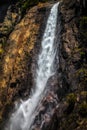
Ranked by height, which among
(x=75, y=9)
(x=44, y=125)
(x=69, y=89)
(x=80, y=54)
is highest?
(x=75, y=9)

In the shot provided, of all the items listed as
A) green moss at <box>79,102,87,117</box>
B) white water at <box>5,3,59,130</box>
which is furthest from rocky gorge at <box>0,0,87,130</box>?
white water at <box>5,3,59,130</box>

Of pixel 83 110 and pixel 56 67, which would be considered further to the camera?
pixel 56 67

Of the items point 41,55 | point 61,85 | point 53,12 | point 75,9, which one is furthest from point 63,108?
point 53,12

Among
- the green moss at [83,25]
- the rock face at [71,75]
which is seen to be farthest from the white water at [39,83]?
the green moss at [83,25]

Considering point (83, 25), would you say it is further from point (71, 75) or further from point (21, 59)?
point (21, 59)

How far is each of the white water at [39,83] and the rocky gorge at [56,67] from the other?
0.61 metres

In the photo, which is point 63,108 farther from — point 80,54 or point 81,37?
point 81,37

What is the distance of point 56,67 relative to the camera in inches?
974

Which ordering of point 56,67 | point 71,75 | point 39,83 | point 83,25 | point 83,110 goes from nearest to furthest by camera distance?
point 83,110, point 71,75, point 56,67, point 83,25, point 39,83

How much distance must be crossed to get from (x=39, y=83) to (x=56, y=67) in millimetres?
2030

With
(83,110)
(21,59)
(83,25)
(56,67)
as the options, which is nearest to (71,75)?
(56,67)

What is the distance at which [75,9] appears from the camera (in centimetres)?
2781

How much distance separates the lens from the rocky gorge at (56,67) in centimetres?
1767

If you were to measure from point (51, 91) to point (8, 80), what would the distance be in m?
6.33
